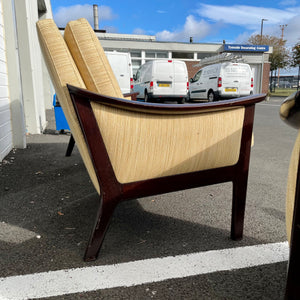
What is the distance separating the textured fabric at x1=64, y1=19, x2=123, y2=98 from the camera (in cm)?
173

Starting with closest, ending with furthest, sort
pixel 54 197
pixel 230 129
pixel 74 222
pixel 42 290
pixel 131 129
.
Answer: pixel 42 290 → pixel 131 129 → pixel 230 129 → pixel 74 222 → pixel 54 197

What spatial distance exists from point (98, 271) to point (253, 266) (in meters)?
0.83

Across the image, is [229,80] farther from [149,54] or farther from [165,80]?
[149,54]

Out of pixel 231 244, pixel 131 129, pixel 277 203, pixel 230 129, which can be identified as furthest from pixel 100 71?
pixel 277 203

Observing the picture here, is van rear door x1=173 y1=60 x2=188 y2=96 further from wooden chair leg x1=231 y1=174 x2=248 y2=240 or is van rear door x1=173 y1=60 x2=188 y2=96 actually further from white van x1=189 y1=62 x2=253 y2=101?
wooden chair leg x1=231 y1=174 x2=248 y2=240

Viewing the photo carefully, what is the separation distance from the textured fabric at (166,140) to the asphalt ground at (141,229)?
509 millimetres

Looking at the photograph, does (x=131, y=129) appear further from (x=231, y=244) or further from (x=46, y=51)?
(x=231, y=244)

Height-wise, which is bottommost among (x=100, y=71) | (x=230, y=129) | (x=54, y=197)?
(x=54, y=197)

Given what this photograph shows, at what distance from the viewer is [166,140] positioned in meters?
1.58

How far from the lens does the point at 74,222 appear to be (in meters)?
2.13

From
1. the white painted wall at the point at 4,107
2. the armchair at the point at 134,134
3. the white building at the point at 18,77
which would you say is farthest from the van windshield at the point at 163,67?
the armchair at the point at 134,134

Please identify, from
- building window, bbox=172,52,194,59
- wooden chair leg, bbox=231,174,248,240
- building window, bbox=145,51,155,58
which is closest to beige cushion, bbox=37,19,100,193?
wooden chair leg, bbox=231,174,248,240

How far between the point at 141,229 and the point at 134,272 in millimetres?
517

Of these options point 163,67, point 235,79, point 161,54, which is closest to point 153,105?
point 163,67
